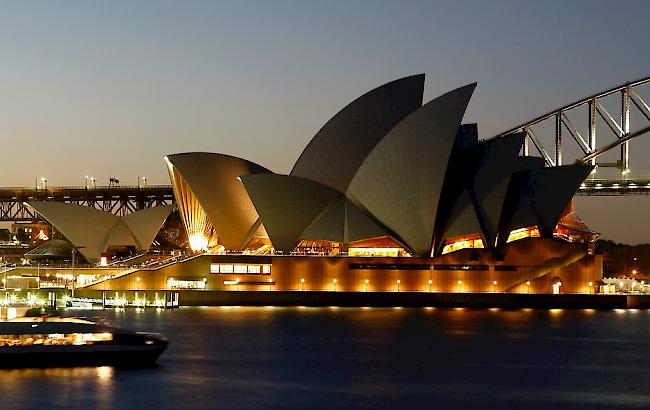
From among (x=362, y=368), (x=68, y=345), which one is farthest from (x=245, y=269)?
(x=68, y=345)

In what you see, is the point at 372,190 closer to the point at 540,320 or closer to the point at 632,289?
the point at 540,320

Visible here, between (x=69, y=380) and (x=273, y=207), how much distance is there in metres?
45.1

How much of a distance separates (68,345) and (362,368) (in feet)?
40.2

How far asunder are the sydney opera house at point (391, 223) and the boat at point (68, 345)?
38835mm

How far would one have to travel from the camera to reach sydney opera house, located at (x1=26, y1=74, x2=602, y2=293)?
3322 inches

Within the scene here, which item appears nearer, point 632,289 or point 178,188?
point 178,188

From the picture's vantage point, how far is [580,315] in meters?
81.6

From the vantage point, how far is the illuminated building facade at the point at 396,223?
8438cm

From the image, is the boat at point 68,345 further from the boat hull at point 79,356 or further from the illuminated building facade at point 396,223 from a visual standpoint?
the illuminated building facade at point 396,223

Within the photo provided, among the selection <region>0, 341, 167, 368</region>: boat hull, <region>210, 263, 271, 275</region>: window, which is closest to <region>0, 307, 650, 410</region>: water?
<region>0, 341, 167, 368</region>: boat hull

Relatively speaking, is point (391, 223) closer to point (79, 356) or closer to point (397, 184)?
point (397, 184)

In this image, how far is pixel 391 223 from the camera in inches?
3322

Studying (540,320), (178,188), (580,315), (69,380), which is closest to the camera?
(69,380)

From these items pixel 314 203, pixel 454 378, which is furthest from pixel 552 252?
pixel 454 378
